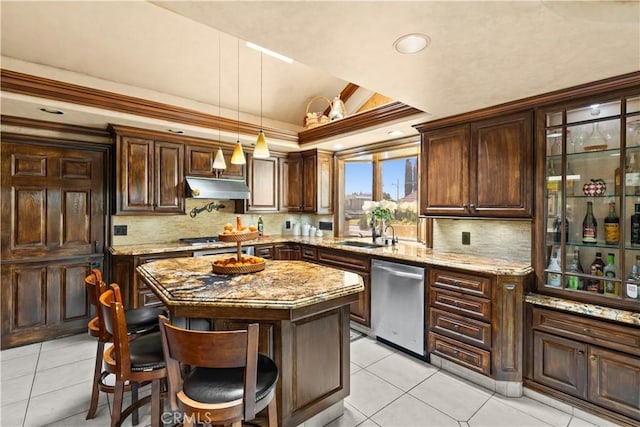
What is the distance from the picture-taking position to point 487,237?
3127 millimetres

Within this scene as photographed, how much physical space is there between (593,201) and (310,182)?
11.3 ft

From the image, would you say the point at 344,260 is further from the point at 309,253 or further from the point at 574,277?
the point at 574,277

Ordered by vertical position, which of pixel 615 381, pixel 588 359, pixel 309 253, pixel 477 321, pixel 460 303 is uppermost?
pixel 309 253

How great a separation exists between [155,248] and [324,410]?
8.75 feet

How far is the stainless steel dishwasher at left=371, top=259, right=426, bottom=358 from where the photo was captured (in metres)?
2.97

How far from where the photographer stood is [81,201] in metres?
3.65

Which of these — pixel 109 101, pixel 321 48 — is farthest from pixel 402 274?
pixel 109 101

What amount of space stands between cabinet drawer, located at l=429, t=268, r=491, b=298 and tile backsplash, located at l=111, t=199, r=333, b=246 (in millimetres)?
2443

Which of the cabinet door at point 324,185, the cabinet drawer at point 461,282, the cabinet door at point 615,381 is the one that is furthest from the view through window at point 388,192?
Answer: the cabinet door at point 615,381

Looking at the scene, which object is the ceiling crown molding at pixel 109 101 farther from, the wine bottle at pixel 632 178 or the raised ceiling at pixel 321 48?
the wine bottle at pixel 632 178

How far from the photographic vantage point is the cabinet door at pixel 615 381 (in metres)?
1.98

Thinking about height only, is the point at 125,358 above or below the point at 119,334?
below

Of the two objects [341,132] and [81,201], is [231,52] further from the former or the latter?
[81,201]

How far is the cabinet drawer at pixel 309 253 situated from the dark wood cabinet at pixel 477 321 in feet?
5.77
